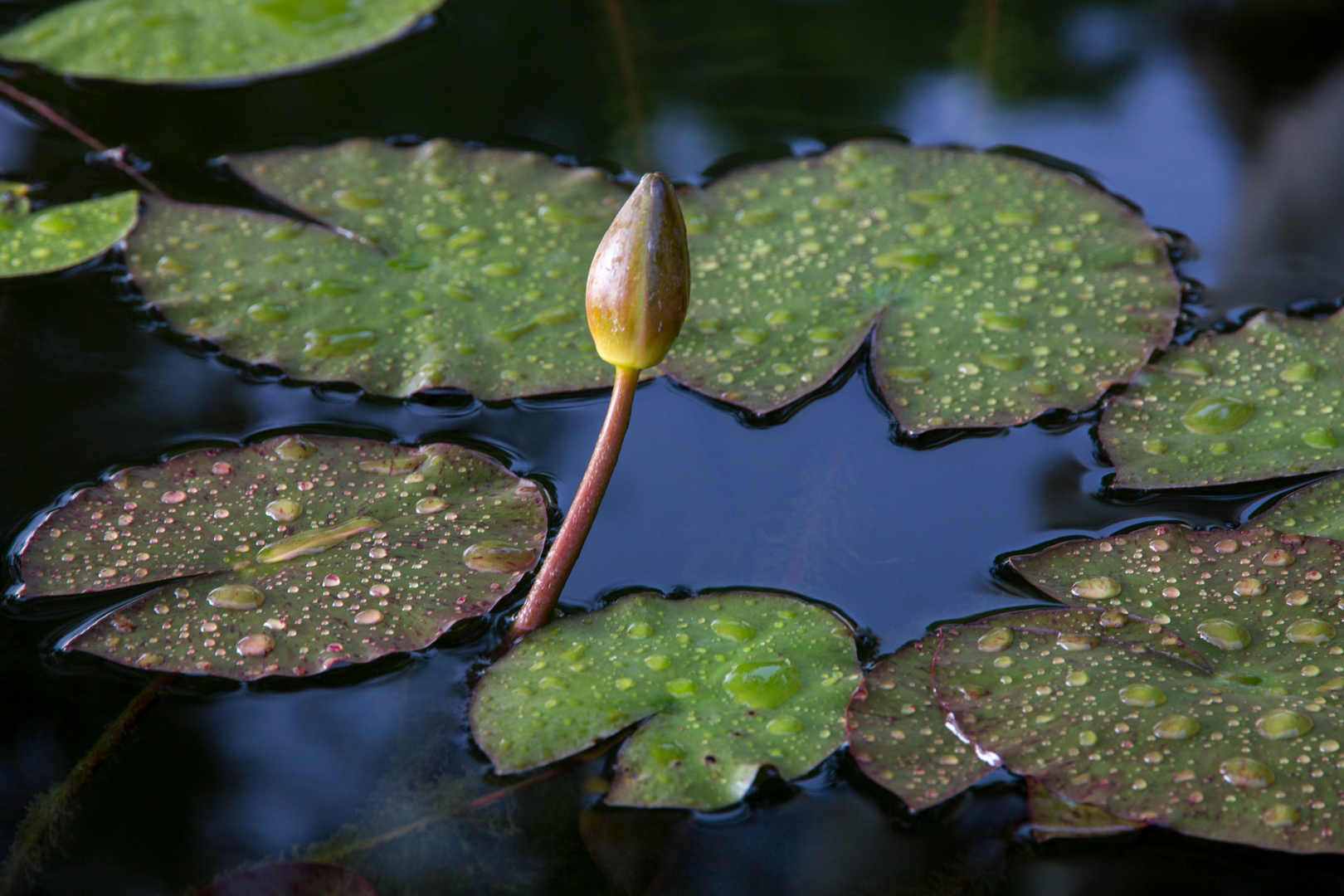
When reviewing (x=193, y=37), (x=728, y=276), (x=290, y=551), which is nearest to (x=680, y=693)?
(x=290, y=551)

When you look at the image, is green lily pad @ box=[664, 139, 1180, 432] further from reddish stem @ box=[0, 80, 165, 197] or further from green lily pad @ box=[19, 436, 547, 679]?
reddish stem @ box=[0, 80, 165, 197]

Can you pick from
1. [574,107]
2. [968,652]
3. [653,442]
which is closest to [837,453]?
[653,442]

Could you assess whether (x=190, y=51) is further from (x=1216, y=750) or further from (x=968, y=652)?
(x=1216, y=750)

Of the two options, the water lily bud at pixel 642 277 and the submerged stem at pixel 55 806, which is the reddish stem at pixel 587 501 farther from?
the submerged stem at pixel 55 806

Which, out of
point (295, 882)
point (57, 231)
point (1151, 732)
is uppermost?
point (57, 231)

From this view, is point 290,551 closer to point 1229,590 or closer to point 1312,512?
point 1229,590

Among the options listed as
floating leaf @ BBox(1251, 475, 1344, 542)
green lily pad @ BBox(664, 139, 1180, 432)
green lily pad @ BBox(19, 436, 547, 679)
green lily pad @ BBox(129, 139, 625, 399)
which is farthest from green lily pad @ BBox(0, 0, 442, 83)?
floating leaf @ BBox(1251, 475, 1344, 542)

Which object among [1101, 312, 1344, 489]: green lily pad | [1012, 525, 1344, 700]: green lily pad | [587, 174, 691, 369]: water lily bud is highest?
[587, 174, 691, 369]: water lily bud
